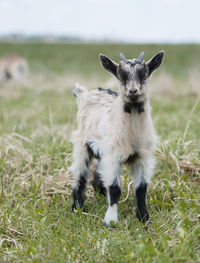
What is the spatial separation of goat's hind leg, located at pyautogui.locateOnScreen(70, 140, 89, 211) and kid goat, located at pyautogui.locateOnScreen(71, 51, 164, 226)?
0.04 ft

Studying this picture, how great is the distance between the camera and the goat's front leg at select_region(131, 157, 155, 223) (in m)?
3.46

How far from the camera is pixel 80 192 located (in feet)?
12.8

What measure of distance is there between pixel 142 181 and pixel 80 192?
0.83 meters

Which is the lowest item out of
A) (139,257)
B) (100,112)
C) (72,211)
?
(72,211)

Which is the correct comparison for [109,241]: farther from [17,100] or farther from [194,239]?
[17,100]

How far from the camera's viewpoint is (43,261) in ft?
8.52

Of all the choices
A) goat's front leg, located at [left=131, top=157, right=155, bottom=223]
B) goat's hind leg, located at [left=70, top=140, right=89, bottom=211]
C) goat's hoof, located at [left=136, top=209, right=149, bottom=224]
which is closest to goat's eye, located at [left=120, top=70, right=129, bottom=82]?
goat's front leg, located at [left=131, top=157, right=155, bottom=223]

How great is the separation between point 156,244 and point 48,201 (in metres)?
1.55

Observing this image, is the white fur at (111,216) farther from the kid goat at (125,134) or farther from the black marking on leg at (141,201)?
the black marking on leg at (141,201)

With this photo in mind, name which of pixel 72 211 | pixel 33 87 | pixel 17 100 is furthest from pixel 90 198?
pixel 33 87

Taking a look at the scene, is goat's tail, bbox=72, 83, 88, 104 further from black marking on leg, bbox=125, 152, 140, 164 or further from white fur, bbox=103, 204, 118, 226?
white fur, bbox=103, 204, 118, 226

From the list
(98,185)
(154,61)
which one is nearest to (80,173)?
(98,185)

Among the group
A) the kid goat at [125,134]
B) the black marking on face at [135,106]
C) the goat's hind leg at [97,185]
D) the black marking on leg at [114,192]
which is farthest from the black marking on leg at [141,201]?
the black marking on face at [135,106]

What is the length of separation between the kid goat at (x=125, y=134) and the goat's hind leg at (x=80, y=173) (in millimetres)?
12
